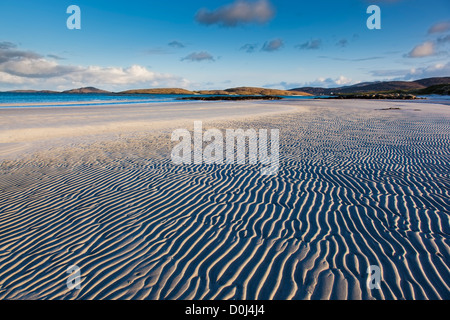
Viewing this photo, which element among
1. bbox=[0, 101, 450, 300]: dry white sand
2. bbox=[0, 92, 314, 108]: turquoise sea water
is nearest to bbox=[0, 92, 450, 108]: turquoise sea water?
bbox=[0, 92, 314, 108]: turquoise sea water

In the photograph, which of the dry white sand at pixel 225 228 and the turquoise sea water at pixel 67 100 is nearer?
the dry white sand at pixel 225 228

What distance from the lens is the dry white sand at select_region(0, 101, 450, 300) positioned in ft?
10.8

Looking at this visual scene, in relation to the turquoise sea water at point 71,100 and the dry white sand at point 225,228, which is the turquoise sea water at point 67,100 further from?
the dry white sand at point 225,228

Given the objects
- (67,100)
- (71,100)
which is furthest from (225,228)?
(67,100)

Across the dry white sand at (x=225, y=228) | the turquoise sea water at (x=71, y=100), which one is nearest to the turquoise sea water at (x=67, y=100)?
the turquoise sea water at (x=71, y=100)

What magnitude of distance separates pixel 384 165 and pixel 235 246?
6518 millimetres

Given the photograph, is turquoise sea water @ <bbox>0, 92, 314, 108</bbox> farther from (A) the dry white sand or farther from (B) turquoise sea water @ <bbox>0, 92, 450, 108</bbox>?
(A) the dry white sand

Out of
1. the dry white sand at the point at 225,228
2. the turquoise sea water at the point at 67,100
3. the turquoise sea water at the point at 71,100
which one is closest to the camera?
the dry white sand at the point at 225,228

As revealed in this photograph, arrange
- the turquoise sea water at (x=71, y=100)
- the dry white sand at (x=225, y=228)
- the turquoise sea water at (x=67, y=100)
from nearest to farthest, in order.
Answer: the dry white sand at (x=225, y=228), the turquoise sea water at (x=71, y=100), the turquoise sea water at (x=67, y=100)

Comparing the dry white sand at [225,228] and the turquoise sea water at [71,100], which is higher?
the turquoise sea water at [71,100]

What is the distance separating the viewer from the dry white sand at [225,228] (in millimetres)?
→ 3293

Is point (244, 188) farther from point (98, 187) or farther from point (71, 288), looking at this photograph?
point (71, 288)

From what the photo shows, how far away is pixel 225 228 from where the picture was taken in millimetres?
4645
